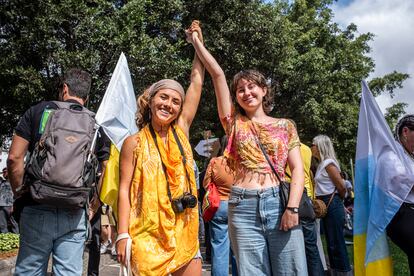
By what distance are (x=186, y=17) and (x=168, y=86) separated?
438 inches

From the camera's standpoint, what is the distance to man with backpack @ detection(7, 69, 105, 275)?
2785 mm

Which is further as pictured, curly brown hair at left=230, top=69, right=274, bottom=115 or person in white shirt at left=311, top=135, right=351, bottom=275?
person in white shirt at left=311, top=135, right=351, bottom=275

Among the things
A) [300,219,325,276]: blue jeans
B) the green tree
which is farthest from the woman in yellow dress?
the green tree

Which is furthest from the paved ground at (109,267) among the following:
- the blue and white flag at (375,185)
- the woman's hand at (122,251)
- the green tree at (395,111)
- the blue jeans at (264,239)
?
the green tree at (395,111)

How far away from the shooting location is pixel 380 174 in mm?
3523

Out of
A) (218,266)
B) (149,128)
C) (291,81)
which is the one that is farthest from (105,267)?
(291,81)

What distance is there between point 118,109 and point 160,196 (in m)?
1.70

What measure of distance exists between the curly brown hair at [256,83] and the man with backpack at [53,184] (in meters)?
1.03

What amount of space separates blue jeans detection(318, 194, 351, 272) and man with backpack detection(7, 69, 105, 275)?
3293 mm

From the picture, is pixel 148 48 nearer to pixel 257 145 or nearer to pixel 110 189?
pixel 110 189

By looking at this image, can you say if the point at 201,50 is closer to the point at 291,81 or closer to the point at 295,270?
the point at 295,270

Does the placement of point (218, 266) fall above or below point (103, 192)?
below

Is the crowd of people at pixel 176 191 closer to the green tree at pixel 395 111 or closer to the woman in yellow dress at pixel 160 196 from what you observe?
the woman in yellow dress at pixel 160 196

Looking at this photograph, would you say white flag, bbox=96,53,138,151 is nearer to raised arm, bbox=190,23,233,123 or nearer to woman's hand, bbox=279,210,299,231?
raised arm, bbox=190,23,233,123
